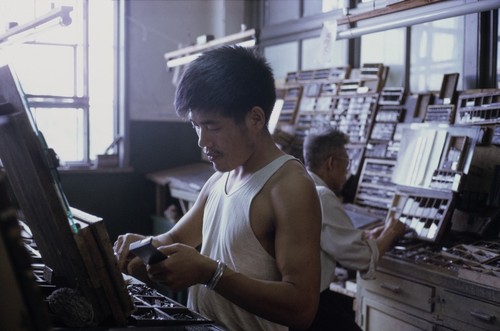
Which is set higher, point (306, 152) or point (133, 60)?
point (133, 60)

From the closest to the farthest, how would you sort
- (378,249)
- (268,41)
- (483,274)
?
(483,274) → (378,249) → (268,41)

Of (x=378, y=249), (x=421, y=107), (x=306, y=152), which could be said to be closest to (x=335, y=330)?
(x=378, y=249)

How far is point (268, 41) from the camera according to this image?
5406 mm

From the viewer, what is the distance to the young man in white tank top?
4.58 feet

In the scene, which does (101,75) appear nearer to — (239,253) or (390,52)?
(390,52)

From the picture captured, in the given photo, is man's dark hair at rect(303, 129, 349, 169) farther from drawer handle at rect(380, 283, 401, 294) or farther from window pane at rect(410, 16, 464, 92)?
window pane at rect(410, 16, 464, 92)

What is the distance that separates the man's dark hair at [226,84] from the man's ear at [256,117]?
13 mm

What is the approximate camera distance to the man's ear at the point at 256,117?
154cm

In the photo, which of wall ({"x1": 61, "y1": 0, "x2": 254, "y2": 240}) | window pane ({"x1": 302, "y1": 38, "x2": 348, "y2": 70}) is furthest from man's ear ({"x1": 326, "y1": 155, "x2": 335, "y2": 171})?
wall ({"x1": 61, "y1": 0, "x2": 254, "y2": 240})

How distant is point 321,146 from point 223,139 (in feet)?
4.79

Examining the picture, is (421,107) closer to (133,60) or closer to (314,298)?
(314,298)

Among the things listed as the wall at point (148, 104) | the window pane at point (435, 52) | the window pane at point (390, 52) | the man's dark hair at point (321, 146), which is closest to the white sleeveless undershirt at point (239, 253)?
the man's dark hair at point (321, 146)

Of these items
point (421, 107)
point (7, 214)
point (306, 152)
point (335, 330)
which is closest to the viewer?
point (7, 214)

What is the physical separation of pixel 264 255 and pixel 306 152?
1.53m
